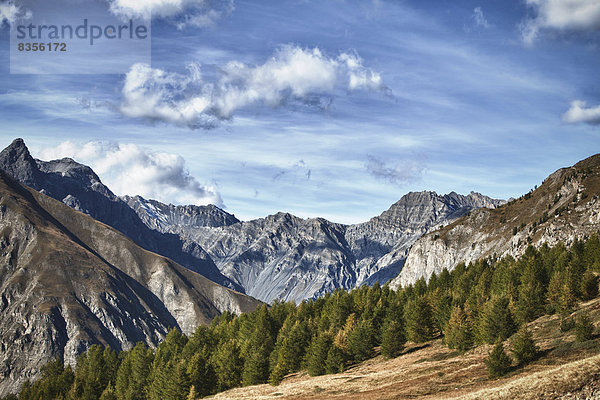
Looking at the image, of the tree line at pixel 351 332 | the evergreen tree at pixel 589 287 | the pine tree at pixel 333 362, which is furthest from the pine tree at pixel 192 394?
the evergreen tree at pixel 589 287

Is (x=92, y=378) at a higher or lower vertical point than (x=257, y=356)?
lower

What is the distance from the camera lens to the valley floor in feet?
135

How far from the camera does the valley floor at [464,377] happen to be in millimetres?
41213

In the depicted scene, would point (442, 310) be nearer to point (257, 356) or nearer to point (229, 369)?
point (257, 356)

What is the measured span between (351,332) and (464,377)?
4630cm

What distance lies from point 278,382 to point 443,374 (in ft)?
131

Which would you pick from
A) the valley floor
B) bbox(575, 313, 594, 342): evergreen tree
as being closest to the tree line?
the valley floor

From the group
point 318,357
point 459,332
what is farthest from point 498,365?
point 318,357

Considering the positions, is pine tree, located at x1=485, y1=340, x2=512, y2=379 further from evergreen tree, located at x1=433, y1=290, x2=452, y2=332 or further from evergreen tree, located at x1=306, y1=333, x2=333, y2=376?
evergreen tree, located at x1=306, y1=333, x2=333, y2=376

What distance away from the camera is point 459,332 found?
3132 inches

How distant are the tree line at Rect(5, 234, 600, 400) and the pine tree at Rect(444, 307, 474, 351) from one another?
0.65ft

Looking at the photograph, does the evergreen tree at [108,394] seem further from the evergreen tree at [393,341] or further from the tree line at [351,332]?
the evergreen tree at [393,341]

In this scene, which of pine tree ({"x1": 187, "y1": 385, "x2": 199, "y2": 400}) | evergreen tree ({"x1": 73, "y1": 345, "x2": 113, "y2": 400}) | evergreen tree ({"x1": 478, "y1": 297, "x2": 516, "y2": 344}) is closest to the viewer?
evergreen tree ({"x1": 478, "y1": 297, "x2": 516, "y2": 344})

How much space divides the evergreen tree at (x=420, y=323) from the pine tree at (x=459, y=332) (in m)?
9.31
